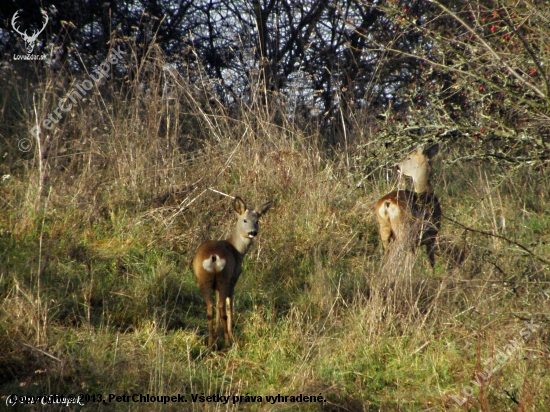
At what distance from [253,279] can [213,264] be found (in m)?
1.13

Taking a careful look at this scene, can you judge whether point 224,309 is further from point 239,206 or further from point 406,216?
point 406,216

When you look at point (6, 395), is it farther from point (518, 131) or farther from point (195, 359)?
point (518, 131)

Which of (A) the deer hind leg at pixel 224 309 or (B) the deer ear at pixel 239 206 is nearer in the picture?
(A) the deer hind leg at pixel 224 309

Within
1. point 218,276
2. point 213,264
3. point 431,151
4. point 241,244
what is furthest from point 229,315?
point 431,151

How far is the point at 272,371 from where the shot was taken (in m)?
4.61

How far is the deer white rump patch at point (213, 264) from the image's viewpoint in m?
4.93

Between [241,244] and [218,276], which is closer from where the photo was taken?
[218,276]

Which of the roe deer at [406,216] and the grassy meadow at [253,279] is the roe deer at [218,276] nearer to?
the grassy meadow at [253,279]

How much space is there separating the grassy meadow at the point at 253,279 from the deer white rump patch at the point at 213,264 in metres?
0.52

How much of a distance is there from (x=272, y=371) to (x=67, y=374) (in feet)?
4.38

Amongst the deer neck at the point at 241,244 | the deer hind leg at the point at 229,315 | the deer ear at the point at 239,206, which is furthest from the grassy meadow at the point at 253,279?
the deer ear at the point at 239,206

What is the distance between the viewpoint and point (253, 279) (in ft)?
19.7

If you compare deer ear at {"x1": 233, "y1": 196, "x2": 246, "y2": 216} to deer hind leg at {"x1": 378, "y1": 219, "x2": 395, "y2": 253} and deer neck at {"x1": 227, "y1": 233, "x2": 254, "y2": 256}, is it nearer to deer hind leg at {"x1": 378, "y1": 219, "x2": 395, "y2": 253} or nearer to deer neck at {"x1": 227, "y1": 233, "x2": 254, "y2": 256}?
deer neck at {"x1": 227, "y1": 233, "x2": 254, "y2": 256}

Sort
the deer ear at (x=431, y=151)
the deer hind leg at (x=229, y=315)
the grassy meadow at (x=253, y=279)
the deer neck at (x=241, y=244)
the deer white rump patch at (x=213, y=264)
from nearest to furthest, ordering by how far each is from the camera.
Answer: the grassy meadow at (x=253, y=279) < the deer white rump patch at (x=213, y=264) < the deer hind leg at (x=229, y=315) < the deer neck at (x=241, y=244) < the deer ear at (x=431, y=151)
